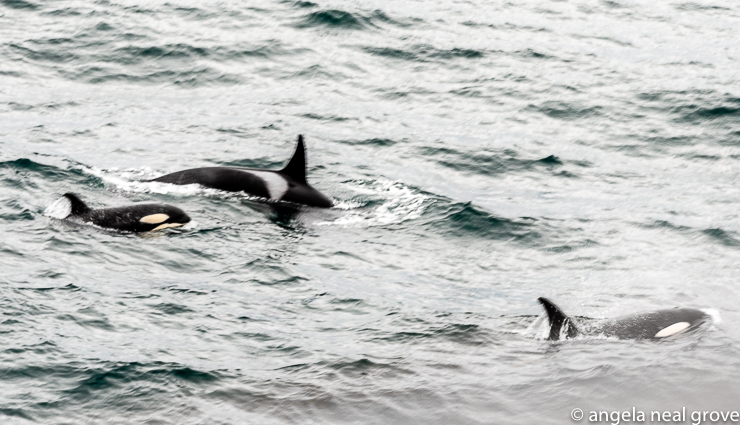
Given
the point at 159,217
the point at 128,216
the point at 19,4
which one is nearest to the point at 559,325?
the point at 159,217

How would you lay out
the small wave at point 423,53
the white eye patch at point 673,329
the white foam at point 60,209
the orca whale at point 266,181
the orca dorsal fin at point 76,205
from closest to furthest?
the white eye patch at point 673,329 → the orca dorsal fin at point 76,205 → the white foam at point 60,209 → the orca whale at point 266,181 → the small wave at point 423,53

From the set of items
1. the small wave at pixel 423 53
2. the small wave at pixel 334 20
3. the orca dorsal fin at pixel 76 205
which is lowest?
the orca dorsal fin at pixel 76 205

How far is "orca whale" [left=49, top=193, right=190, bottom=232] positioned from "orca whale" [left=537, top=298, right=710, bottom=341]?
20.2 feet

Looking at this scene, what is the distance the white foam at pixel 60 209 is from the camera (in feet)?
52.5

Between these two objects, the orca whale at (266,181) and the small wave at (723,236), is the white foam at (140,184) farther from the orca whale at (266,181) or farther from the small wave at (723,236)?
the small wave at (723,236)

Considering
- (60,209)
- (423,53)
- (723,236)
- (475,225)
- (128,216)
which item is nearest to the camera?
(128,216)

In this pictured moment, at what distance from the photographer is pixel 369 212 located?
17.8 metres

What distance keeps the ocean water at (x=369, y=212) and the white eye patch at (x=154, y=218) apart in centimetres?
28

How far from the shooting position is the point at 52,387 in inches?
438

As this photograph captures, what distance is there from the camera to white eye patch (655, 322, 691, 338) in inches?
500

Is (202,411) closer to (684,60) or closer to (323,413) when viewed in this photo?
(323,413)

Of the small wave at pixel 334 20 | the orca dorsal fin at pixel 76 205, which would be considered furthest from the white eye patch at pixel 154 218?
the small wave at pixel 334 20

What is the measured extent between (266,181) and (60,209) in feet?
11.5

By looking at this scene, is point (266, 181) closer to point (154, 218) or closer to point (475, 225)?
point (154, 218)
